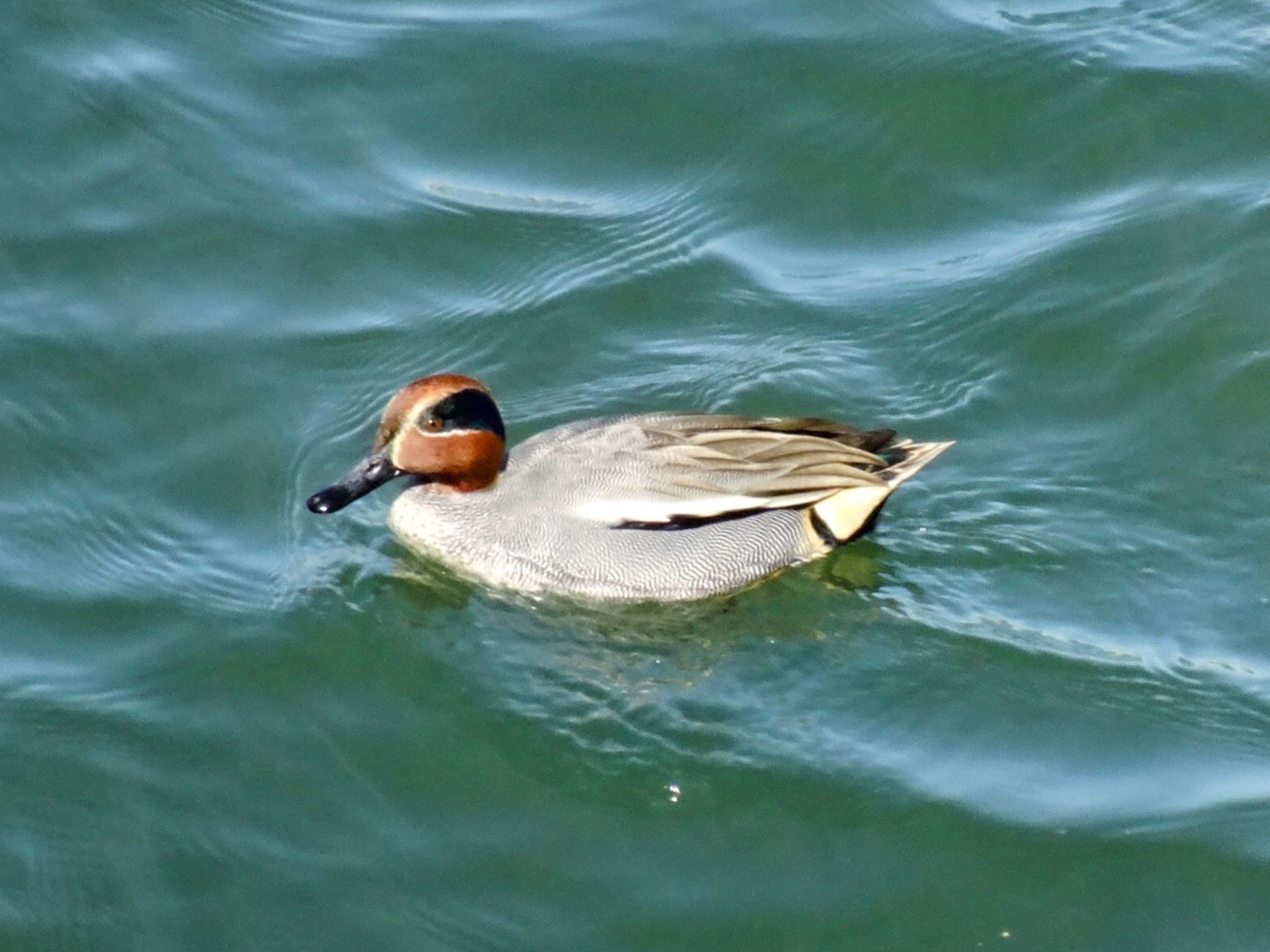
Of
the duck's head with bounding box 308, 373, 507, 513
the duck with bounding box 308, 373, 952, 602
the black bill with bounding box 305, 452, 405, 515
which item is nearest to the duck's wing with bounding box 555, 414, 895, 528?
the duck with bounding box 308, 373, 952, 602

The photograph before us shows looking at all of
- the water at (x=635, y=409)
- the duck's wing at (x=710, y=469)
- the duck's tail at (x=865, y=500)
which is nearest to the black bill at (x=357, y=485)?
the water at (x=635, y=409)

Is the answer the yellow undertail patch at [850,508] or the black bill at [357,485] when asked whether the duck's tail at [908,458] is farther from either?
the black bill at [357,485]

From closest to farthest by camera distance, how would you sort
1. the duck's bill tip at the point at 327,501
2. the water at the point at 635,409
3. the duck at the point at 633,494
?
the water at the point at 635,409
the duck's bill tip at the point at 327,501
the duck at the point at 633,494

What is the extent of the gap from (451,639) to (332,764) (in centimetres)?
109

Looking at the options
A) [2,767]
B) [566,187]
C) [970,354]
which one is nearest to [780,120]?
[566,187]

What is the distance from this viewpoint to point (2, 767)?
7.67 m

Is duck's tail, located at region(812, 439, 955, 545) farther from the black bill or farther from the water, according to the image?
the black bill

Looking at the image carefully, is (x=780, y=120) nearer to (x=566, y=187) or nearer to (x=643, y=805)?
(x=566, y=187)

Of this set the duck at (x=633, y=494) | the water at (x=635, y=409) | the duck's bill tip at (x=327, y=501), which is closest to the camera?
the water at (x=635, y=409)

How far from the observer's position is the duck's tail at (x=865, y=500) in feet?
29.9

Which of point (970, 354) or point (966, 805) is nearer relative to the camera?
point (966, 805)

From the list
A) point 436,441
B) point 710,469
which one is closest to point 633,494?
point 710,469

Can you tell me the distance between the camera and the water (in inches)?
287

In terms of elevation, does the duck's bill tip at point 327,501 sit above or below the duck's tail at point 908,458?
below
